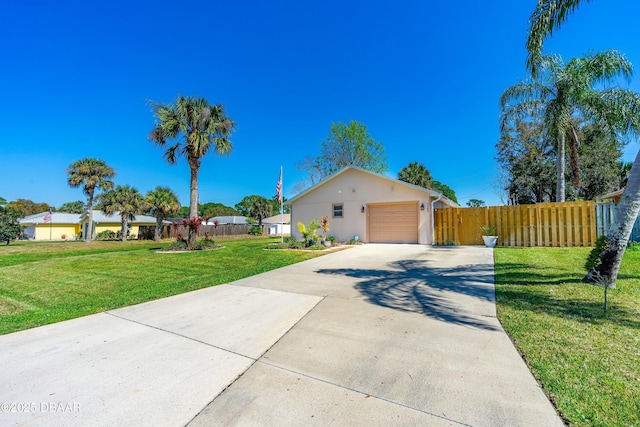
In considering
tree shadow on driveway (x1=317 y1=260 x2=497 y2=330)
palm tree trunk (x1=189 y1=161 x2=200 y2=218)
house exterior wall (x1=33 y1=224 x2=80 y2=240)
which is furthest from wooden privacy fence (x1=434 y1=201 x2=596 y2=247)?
house exterior wall (x1=33 y1=224 x2=80 y2=240)

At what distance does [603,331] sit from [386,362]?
2.72m

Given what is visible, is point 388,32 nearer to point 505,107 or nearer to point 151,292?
point 505,107

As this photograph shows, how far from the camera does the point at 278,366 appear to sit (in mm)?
2715

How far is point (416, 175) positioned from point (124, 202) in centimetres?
2965

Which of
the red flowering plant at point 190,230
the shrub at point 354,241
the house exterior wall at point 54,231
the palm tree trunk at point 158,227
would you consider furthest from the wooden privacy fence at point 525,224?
the house exterior wall at point 54,231

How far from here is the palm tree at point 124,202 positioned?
2763cm

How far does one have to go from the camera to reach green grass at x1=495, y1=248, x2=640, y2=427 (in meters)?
2.04

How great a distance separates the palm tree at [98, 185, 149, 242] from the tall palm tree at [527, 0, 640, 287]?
3132 centimetres

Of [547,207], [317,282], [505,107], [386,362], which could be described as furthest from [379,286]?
[505,107]

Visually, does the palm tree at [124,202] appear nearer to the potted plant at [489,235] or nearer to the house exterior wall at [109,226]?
the house exterior wall at [109,226]

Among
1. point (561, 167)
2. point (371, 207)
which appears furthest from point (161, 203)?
point (561, 167)

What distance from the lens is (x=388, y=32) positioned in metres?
13.5

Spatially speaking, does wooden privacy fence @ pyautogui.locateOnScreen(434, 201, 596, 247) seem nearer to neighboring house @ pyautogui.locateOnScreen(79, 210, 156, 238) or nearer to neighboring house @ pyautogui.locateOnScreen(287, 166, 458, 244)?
neighboring house @ pyautogui.locateOnScreen(287, 166, 458, 244)

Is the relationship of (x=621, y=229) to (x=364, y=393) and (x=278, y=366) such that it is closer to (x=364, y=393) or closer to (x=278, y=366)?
(x=364, y=393)
